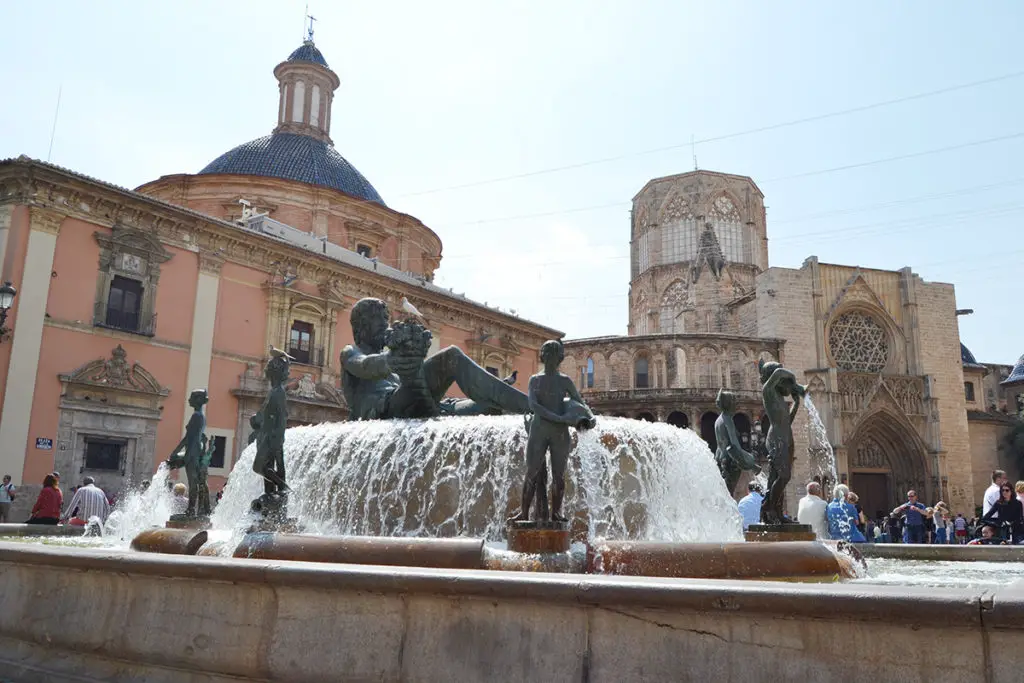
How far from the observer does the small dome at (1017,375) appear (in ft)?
158

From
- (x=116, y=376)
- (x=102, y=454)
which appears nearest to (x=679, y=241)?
(x=116, y=376)

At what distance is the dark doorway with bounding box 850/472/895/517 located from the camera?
121 ft

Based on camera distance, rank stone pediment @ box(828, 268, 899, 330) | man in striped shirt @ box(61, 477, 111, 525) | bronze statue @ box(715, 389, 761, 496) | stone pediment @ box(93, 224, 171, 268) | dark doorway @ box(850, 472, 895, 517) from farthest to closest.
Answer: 1. stone pediment @ box(828, 268, 899, 330)
2. dark doorway @ box(850, 472, 895, 517)
3. stone pediment @ box(93, 224, 171, 268)
4. man in striped shirt @ box(61, 477, 111, 525)
5. bronze statue @ box(715, 389, 761, 496)

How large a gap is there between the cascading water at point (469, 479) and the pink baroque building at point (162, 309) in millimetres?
14170

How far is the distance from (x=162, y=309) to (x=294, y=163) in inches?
478

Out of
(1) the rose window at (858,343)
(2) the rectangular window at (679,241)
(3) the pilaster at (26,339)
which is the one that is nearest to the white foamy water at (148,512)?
(3) the pilaster at (26,339)

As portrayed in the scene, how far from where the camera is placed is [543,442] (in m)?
5.18

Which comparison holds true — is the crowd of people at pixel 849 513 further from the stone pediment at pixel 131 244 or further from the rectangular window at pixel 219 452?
the stone pediment at pixel 131 244

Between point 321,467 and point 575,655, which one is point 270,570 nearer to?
point 575,655

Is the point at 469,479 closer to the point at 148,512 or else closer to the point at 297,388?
the point at 148,512

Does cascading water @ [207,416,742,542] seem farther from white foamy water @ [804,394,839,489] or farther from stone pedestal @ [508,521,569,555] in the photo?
white foamy water @ [804,394,839,489]

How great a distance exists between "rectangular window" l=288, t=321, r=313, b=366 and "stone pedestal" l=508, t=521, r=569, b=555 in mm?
20275

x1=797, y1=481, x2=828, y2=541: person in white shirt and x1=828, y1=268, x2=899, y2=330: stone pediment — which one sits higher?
x1=828, y1=268, x2=899, y2=330: stone pediment

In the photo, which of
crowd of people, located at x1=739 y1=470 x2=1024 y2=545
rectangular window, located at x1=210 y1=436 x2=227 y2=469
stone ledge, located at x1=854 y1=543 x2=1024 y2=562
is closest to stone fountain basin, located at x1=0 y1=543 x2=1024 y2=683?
crowd of people, located at x1=739 y1=470 x2=1024 y2=545
